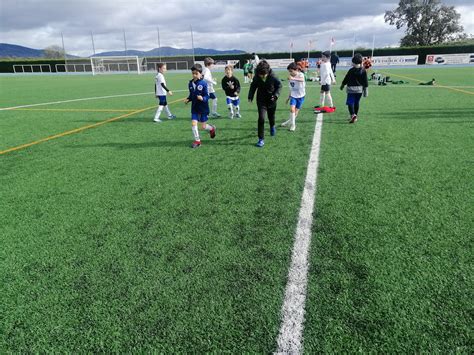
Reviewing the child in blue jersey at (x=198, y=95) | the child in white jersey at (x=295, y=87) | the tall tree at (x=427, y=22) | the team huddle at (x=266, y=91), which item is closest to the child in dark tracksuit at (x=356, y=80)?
the team huddle at (x=266, y=91)

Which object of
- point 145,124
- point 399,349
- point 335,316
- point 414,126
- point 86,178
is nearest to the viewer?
point 399,349

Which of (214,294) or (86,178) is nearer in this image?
(214,294)

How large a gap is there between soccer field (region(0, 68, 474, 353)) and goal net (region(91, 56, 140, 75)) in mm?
51879

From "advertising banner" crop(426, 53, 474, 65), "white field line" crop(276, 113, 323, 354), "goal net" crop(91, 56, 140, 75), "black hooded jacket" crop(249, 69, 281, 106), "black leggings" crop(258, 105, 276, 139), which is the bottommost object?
"white field line" crop(276, 113, 323, 354)

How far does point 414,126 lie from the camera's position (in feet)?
27.3

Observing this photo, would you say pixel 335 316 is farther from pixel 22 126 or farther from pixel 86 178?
pixel 22 126

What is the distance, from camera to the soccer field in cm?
220

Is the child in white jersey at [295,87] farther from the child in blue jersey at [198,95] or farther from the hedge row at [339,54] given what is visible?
the hedge row at [339,54]

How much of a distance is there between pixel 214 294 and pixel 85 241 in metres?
1.72

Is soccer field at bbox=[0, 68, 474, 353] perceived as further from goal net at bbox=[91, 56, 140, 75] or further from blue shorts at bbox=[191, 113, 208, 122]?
goal net at bbox=[91, 56, 140, 75]

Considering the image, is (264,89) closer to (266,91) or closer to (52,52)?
(266,91)

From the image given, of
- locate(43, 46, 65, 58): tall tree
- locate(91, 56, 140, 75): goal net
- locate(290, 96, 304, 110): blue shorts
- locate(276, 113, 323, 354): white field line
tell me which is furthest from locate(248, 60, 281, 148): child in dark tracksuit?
locate(43, 46, 65, 58): tall tree

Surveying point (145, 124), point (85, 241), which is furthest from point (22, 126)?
point (85, 241)

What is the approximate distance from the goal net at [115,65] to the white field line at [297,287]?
54.6 meters
